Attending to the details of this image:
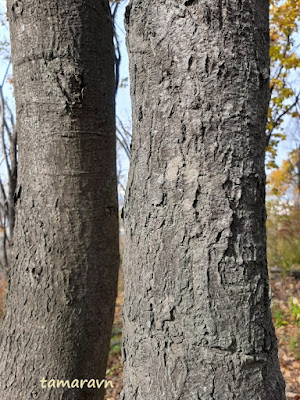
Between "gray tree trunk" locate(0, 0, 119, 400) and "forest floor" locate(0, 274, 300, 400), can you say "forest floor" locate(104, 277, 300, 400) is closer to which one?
"forest floor" locate(0, 274, 300, 400)

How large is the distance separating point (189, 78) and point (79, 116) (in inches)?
31.9

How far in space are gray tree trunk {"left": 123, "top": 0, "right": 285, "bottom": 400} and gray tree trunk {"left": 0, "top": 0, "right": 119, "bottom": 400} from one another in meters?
0.68

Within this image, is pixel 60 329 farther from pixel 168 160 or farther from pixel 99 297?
pixel 168 160

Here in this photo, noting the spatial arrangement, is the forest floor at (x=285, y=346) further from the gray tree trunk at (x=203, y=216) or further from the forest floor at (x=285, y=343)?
the gray tree trunk at (x=203, y=216)

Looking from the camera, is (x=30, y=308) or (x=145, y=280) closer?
(x=145, y=280)

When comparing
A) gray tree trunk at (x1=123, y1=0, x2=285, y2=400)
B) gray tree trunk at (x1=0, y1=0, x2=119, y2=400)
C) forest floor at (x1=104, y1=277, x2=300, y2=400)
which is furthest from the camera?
forest floor at (x1=104, y1=277, x2=300, y2=400)

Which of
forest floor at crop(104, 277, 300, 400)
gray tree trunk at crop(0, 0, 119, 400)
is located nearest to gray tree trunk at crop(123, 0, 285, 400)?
gray tree trunk at crop(0, 0, 119, 400)

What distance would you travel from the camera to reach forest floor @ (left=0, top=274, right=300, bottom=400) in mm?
3309

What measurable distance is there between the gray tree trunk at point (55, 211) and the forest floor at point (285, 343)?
6.67 feet

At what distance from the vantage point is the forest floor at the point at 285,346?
10.8 feet

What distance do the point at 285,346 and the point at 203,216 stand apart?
379 cm

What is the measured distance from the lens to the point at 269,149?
220 inches

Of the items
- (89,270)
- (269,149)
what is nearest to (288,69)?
(269,149)

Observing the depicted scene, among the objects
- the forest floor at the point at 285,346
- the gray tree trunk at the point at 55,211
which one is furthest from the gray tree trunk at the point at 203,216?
the forest floor at the point at 285,346
